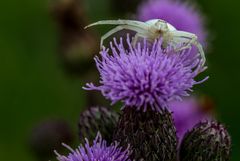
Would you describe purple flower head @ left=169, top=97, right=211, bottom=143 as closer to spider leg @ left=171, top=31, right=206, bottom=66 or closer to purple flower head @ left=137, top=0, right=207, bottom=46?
purple flower head @ left=137, top=0, right=207, bottom=46

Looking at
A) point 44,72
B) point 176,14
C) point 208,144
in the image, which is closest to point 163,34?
point 208,144

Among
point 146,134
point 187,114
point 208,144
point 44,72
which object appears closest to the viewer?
point 146,134

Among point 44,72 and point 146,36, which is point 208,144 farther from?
point 44,72

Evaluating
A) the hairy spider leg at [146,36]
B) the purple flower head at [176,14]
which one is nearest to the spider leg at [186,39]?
the hairy spider leg at [146,36]

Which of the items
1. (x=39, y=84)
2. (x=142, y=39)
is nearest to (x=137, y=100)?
(x=142, y=39)

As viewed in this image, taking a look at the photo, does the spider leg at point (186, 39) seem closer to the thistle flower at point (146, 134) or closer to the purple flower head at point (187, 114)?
the thistle flower at point (146, 134)
